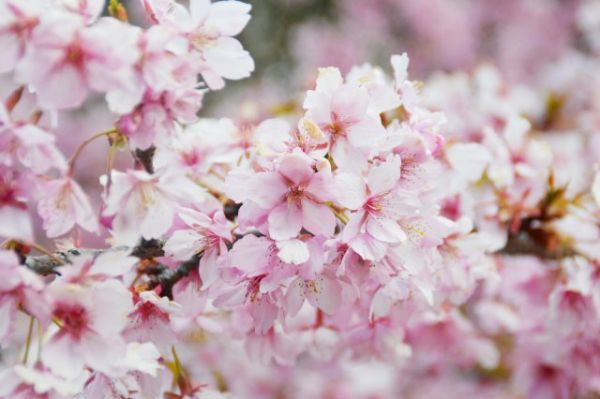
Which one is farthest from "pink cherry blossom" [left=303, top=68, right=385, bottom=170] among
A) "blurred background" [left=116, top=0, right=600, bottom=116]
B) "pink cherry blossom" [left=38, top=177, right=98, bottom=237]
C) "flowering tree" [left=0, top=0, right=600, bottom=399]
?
"blurred background" [left=116, top=0, right=600, bottom=116]

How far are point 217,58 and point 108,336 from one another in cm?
39

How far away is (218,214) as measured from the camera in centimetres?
110

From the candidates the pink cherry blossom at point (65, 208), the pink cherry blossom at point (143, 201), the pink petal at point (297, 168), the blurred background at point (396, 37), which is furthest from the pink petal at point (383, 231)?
the blurred background at point (396, 37)

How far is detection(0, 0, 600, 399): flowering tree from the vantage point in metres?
0.94

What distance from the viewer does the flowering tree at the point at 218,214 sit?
0.94 metres

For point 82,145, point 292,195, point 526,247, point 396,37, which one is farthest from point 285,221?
point 396,37

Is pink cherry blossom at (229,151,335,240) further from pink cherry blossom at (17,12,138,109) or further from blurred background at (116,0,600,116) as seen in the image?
blurred background at (116,0,600,116)

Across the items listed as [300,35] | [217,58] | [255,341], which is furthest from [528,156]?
[300,35]

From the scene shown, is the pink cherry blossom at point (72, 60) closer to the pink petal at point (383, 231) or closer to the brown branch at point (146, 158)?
the brown branch at point (146, 158)

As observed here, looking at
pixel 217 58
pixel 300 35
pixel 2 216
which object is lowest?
pixel 300 35

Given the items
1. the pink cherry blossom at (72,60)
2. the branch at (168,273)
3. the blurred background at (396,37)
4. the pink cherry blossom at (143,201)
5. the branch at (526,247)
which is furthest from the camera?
the blurred background at (396,37)

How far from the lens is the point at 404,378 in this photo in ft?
9.59

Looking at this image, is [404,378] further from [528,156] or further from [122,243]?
[122,243]

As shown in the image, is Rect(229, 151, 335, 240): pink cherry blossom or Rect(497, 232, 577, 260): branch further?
Rect(497, 232, 577, 260): branch
